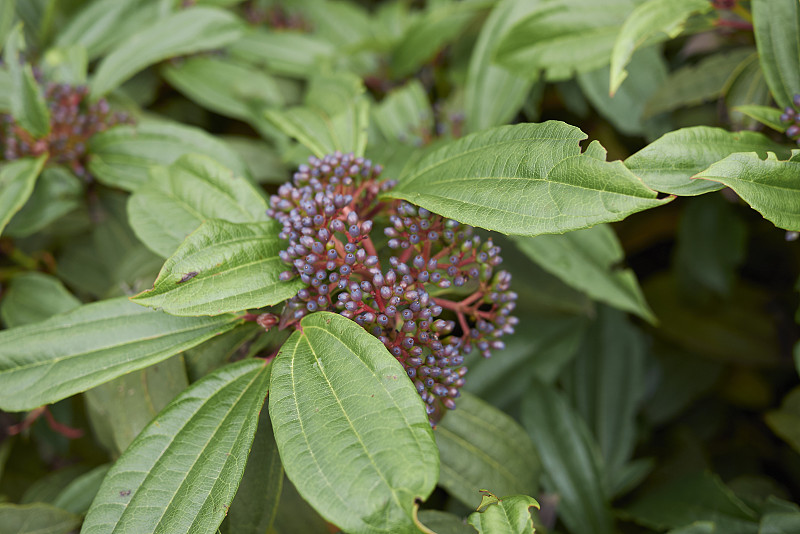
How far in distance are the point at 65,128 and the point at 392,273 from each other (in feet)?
3.87

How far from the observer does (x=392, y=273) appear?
3.28ft

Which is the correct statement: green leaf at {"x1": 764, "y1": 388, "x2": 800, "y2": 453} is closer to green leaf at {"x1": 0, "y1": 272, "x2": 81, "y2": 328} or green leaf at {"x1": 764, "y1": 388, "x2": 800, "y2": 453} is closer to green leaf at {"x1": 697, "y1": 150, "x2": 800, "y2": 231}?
green leaf at {"x1": 697, "y1": 150, "x2": 800, "y2": 231}

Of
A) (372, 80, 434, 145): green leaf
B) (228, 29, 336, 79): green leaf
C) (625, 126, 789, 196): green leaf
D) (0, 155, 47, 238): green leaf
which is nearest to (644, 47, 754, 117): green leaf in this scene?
(625, 126, 789, 196): green leaf

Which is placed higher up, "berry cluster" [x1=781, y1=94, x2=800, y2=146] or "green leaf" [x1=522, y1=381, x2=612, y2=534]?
"berry cluster" [x1=781, y1=94, x2=800, y2=146]

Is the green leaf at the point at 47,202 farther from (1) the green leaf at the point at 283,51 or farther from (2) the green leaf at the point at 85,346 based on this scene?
(1) the green leaf at the point at 283,51

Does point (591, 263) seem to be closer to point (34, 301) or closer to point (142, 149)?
point (142, 149)

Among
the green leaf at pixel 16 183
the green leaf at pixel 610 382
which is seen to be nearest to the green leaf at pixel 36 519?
the green leaf at pixel 16 183

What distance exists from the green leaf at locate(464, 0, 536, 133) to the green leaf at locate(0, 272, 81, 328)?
1.27m

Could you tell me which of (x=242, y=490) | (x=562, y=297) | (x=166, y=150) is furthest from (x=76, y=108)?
(x=562, y=297)

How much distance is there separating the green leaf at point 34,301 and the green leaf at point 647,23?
4.75 ft

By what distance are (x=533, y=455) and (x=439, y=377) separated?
0.50 m

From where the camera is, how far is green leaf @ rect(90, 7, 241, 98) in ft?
5.58

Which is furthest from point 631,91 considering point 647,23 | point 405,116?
point 405,116

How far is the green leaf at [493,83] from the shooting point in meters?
1.73
